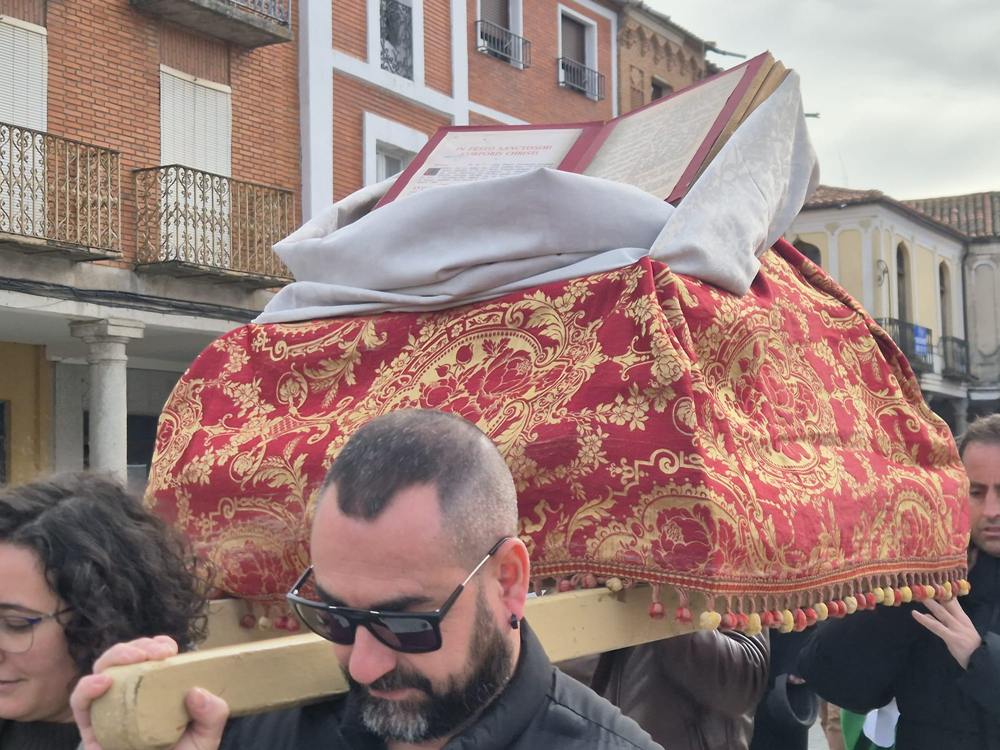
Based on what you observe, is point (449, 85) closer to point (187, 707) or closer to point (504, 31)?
point (504, 31)

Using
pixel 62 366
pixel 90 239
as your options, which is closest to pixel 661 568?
pixel 90 239

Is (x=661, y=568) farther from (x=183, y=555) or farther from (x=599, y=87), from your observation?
(x=599, y=87)

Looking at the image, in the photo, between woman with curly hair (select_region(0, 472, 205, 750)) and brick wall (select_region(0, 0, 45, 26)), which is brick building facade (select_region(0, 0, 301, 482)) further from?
woman with curly hair (select_region(0, 472, 205, 750))

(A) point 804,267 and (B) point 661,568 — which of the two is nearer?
(B) point 661,568

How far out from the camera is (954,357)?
111 feet

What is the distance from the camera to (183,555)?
2199mm

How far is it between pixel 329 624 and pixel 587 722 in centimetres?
34

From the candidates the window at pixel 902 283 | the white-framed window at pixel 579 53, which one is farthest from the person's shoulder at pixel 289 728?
the window at pixel 902 283

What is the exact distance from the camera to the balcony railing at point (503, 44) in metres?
17.5

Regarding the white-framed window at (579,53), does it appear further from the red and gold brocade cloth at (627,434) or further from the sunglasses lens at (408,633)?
the sunglasses lens at (408,633)

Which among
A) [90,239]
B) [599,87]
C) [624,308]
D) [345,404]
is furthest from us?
[599,87]

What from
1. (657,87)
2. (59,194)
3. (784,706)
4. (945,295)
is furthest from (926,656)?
(945,295)

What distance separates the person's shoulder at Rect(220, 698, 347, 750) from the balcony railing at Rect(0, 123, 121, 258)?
33.8ft

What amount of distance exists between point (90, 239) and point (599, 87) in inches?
386
